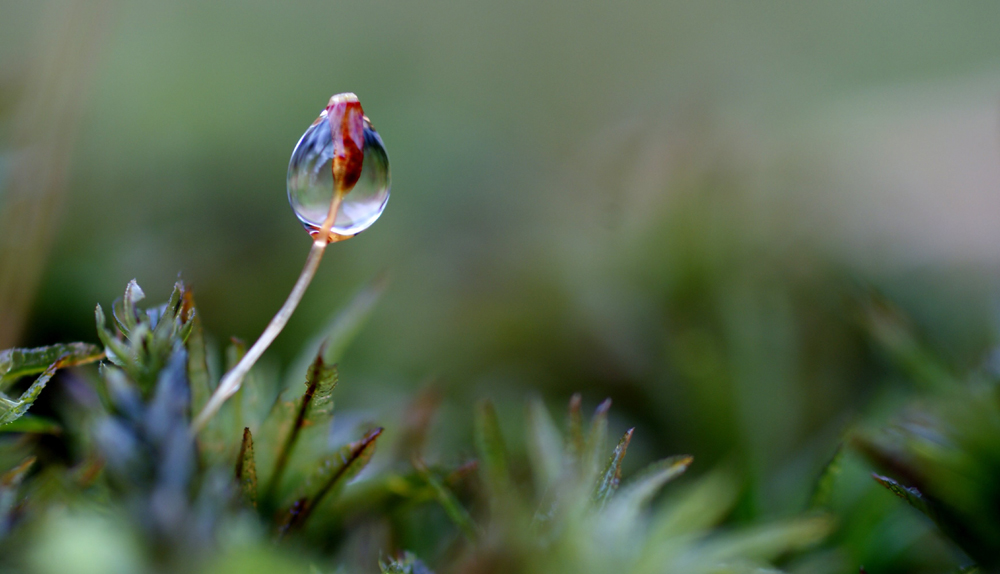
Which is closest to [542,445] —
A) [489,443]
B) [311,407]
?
[489,443]

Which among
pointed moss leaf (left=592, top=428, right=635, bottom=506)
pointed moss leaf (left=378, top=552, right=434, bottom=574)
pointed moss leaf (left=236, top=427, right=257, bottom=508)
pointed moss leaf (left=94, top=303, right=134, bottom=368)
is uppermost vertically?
pointed moss leaf (left=94, top=303, right=134, bottom=368)

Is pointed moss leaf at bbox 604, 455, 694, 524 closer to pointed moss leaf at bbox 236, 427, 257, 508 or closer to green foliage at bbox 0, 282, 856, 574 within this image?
green foliage at bbox 0, 282, 856, 574

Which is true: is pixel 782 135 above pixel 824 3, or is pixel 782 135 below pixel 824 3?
below

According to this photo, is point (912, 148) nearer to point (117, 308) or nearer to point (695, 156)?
point (695, 156)

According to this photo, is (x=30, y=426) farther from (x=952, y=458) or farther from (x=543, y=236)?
(x=543, y=236)

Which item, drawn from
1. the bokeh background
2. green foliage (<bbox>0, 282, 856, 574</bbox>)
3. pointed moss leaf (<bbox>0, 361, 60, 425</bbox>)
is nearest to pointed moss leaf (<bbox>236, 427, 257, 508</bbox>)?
green foliage (<bbox>0, 282, 856, 574</bbox>)

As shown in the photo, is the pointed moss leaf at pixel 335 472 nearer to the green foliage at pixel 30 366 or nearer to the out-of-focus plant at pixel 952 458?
the green foliage at pixel 30 366

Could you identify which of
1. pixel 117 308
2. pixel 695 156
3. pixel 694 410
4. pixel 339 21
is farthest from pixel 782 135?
pixel 339 21

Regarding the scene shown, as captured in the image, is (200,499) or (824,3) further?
(824,3)
